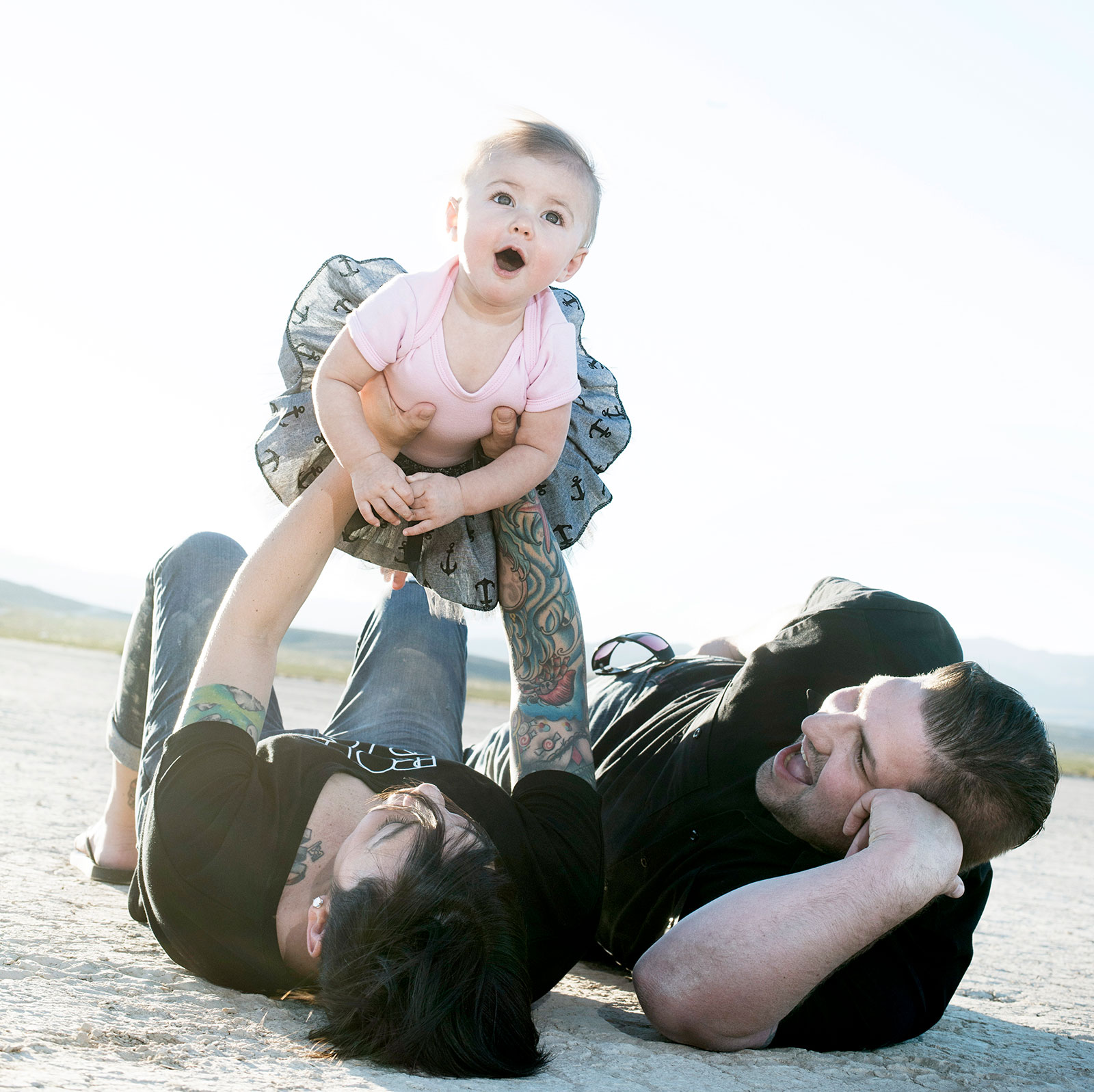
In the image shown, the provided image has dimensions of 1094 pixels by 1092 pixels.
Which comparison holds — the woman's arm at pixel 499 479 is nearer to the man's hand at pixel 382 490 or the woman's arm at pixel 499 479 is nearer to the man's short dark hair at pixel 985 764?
the man's hand at pixel 382 490

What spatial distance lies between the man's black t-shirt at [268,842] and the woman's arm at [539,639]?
0.22 metres

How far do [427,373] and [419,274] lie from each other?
300 mm

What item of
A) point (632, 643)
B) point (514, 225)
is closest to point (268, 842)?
point (514, 225)

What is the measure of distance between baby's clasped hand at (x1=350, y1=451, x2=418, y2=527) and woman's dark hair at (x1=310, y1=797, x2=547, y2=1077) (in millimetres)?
856

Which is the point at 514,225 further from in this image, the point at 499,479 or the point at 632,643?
the point at 632,643

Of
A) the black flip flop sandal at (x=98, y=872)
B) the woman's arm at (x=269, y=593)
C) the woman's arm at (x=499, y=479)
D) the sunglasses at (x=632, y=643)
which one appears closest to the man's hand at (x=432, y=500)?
the woman's arm at (x=499, y=479)

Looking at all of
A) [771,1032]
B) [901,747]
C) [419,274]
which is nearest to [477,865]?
[771,1032]

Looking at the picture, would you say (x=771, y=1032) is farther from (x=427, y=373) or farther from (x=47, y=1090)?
(x=427, y=373)

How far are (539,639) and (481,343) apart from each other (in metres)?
0.86

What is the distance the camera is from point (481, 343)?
9.16 feet

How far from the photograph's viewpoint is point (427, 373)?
274 cm

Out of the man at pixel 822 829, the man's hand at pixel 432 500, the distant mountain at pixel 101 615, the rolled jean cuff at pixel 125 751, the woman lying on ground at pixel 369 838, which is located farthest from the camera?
the distant mountain at pixel 101 615

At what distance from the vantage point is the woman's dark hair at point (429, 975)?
2020mm

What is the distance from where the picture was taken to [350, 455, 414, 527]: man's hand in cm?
261
